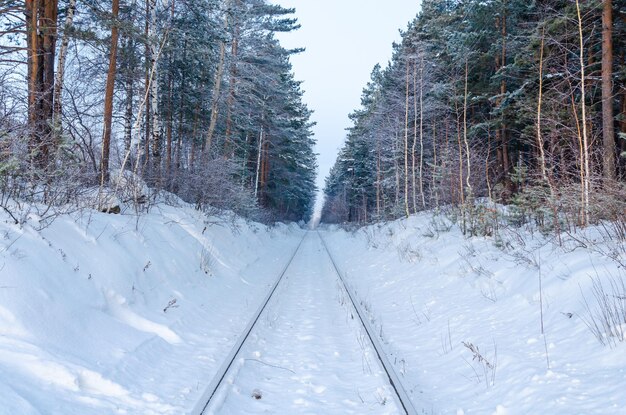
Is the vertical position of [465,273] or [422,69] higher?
[422,69]

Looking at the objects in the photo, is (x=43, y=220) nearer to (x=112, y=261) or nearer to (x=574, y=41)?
(x=112, y=261)

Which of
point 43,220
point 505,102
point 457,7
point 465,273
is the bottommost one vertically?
point 465,273

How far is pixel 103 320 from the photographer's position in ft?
17.0

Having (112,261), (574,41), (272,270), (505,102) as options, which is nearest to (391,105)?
(505,102)

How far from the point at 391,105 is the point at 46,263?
2346 centimetres

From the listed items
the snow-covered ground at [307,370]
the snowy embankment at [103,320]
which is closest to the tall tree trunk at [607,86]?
the snow-covered ground at [307,370]

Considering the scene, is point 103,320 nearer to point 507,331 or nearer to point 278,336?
point 278,336

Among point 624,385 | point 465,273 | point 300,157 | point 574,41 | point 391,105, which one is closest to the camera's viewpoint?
point 624,385

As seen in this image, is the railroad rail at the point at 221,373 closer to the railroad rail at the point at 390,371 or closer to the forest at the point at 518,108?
the railroad rail at the point at 390,371

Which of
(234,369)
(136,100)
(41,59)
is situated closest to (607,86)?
(234,369)

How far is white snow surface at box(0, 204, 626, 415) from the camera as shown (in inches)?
145

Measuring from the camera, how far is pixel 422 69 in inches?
829

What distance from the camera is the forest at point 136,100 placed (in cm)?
723

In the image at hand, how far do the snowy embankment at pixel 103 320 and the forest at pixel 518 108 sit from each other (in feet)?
24.2
